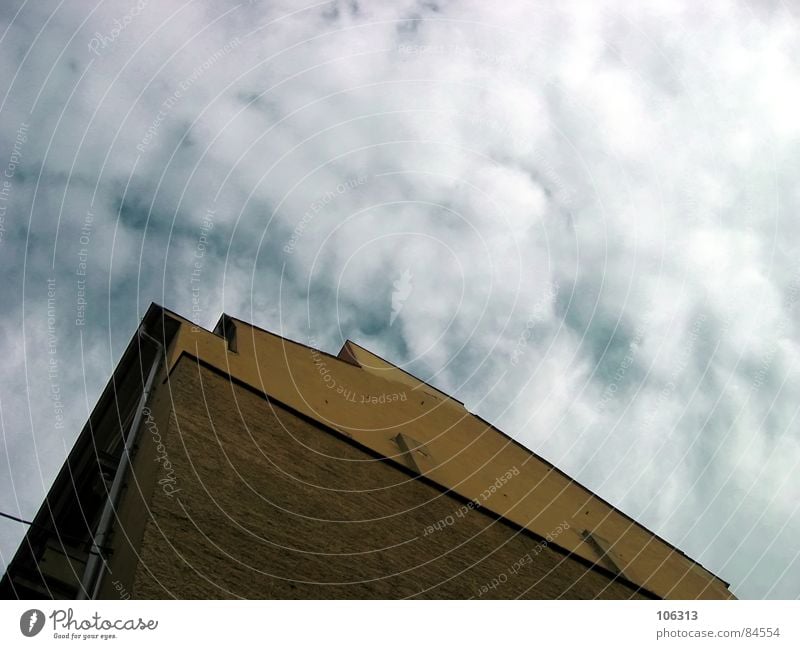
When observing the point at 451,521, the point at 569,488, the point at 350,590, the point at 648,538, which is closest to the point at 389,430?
the point at 451,521

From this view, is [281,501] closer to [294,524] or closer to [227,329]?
[294,524]

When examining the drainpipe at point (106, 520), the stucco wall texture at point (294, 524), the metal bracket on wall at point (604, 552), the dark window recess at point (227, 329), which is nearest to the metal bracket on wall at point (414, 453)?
the stucco wall texture at point (294, 524)

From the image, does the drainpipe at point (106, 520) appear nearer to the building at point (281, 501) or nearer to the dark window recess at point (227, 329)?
the building at point (281, 501)

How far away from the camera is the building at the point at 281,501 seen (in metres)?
8.64

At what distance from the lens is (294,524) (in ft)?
32.4

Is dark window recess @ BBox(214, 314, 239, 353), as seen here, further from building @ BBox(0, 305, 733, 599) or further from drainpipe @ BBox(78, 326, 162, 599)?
drainpipe @ BBox(78, 326, 162, 599)

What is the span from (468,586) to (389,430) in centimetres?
445

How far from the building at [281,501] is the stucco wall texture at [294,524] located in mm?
26

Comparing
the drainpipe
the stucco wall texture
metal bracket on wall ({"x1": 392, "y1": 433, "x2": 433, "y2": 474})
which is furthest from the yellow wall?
the drainpipe

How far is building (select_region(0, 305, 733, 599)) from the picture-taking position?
8641 mm

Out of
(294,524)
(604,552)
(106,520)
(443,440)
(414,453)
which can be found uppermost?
(443,440)

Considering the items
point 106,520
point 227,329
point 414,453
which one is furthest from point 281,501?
point 227,329

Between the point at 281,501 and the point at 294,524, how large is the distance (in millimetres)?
466

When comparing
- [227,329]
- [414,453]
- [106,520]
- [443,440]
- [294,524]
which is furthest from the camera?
[443,440]
